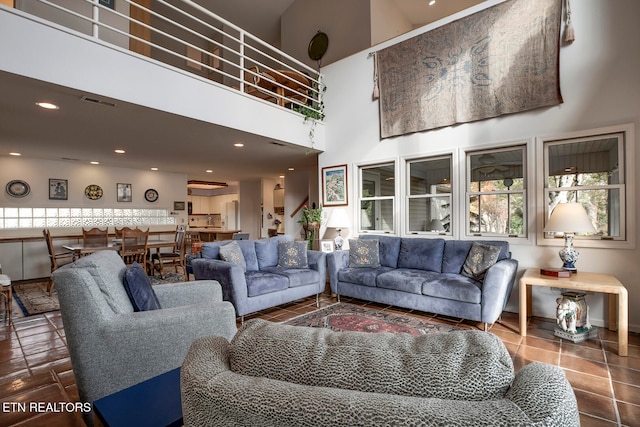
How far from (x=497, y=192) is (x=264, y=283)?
311cm

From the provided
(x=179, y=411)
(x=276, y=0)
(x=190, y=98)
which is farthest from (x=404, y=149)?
(x=276, y=0)

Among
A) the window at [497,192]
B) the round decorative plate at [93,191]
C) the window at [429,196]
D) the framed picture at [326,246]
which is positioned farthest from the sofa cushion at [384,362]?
the round decorative plate at [93,191]

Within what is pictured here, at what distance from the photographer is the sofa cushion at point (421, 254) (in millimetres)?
3947

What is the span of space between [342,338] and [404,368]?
16cm

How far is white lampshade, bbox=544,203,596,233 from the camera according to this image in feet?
9.43

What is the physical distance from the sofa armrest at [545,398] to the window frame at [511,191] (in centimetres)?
364

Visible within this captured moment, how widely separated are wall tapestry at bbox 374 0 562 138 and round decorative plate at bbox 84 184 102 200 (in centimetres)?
627

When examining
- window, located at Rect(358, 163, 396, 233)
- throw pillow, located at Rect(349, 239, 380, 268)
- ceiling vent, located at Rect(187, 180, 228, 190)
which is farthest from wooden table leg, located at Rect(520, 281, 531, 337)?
ceiling vent, located at Rect(187, 180, 228, 190)

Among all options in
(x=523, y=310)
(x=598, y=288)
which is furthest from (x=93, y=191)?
(x=598, y=288)

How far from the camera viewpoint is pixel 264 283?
11.5 feet

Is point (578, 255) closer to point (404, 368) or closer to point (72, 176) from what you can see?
point (404, 368)

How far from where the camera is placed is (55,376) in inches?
88.0

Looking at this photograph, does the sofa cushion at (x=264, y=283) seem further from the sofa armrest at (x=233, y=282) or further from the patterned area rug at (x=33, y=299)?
the patterned area rug at (x=33, y=299)

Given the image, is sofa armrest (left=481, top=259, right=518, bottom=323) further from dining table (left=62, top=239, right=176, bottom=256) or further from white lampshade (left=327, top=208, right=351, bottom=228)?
dining table (left=62, top=239, right=176, bottom=256)
